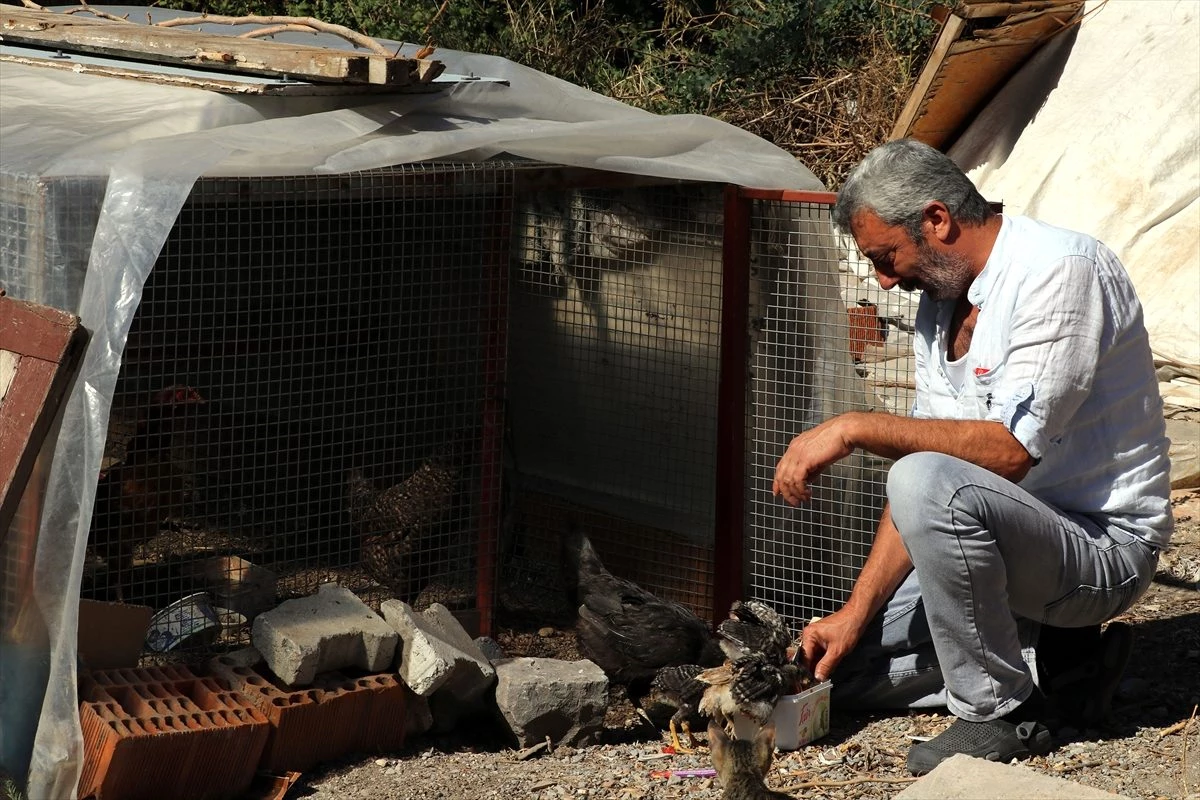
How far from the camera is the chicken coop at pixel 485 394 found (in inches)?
158

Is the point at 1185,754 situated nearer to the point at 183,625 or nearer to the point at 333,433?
the point at 333,433

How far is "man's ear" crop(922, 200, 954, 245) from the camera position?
3217mm

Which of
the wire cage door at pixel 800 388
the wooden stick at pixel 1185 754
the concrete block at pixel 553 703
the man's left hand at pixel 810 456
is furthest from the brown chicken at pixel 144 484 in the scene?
the wooden stick at pixel 1185 754

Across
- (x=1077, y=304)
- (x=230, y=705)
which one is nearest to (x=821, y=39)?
(x=1077, y=304)

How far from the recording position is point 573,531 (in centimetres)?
442

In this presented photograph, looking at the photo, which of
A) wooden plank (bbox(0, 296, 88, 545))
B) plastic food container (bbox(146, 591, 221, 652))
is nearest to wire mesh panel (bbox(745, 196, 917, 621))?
plastic food container (bbox(146, 591, 221, 652))

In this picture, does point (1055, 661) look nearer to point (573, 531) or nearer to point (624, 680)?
point (624, 680)

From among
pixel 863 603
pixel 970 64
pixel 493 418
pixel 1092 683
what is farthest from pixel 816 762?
pixel 970 64

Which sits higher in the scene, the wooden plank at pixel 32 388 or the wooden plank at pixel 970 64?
the wooden plank at pixel 970 64

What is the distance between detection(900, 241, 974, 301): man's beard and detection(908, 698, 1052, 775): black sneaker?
3.62 ft

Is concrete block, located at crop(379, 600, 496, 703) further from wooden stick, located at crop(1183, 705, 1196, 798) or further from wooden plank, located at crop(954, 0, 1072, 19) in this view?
wooden plank, located at crop(954, 0, 1072, 19)

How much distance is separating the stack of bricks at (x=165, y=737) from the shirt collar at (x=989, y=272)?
2092 millimetres

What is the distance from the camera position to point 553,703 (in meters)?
3.66

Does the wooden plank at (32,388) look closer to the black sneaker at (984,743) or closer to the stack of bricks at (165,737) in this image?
the stack of bricks at (165,737)
